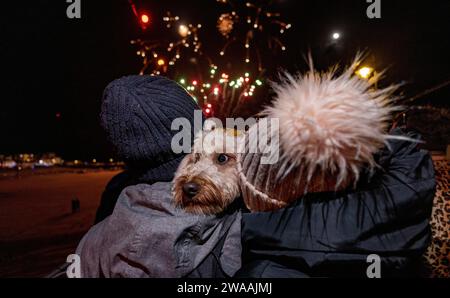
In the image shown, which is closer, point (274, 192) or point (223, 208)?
point (274, 192)

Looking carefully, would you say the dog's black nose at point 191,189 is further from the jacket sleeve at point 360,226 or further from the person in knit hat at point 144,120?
the jacket sleeve at point 360,226

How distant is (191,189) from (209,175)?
15 cm

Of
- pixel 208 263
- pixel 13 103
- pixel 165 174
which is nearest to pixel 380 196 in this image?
pixel 208 263

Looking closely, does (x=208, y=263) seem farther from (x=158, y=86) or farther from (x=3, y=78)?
(x=3, y=78)

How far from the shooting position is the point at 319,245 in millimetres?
983

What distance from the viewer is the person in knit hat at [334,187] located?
2.79 feet

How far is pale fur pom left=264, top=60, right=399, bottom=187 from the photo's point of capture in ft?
2.72

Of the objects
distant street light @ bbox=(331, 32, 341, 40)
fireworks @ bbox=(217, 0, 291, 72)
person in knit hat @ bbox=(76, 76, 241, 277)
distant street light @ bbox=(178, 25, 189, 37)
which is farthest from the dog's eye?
distant street light @ bbox=(178, 25, 189, 37)

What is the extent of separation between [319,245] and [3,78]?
127 ft

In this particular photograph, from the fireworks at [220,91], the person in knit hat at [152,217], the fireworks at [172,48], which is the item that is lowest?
the person in knit hat at [152,217]

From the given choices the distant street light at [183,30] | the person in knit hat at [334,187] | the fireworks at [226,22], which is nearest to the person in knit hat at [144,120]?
the person in knit hat at [334,187]

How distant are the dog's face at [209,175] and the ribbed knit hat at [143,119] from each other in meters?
0.13
